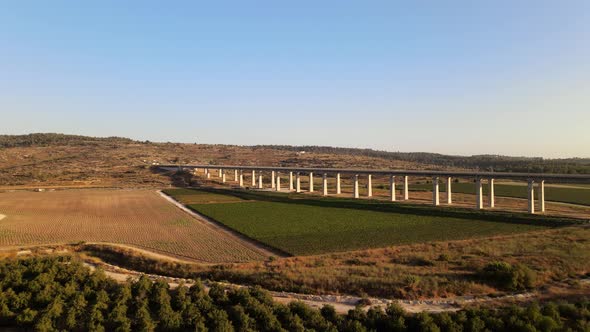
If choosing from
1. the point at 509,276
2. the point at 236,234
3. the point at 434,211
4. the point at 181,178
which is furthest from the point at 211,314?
the point at 181,178

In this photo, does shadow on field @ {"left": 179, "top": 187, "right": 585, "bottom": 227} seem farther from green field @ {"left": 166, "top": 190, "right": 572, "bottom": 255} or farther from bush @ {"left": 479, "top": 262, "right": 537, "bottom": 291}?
bush @ {"left": 479, "top": 262, "right": 537, "bottom": 291}

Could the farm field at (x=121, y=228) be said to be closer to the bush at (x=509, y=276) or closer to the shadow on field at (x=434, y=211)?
the bush at (x=509, y=276)

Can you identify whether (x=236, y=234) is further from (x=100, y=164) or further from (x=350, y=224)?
(x=100, y=164)

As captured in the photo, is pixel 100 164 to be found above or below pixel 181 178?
above

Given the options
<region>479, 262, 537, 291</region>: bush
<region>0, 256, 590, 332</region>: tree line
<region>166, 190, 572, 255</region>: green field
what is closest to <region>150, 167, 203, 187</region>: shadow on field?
<region>166, 190, 572, 255</region>: green field

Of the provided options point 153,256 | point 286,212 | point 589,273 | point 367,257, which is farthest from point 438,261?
point 286,212

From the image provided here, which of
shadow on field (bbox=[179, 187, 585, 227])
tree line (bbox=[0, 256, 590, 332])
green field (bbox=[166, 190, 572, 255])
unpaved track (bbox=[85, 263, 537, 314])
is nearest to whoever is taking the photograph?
tree line (bbox=[0, 256, 590, 332])

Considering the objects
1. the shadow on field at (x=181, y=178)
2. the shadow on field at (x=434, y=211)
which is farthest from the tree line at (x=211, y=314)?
the shadow on field at (x=181, y=178)

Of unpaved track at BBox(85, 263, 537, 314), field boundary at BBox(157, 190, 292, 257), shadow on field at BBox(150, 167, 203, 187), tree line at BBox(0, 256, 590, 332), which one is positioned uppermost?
shadow on field at BBox(150, 167, 203, 187)
